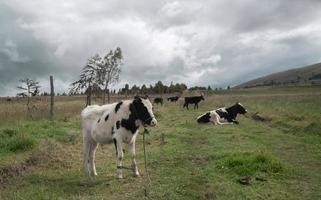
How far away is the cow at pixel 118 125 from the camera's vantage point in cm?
1107

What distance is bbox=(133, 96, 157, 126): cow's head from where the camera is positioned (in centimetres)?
1088

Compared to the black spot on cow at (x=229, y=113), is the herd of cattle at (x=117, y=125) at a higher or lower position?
higher

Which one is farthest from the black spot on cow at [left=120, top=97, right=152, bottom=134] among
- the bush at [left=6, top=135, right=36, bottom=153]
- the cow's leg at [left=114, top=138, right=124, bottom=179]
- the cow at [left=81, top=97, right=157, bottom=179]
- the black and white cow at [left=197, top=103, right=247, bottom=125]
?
the black and white cow at [left=197, top=103, right=247, bottom=125]

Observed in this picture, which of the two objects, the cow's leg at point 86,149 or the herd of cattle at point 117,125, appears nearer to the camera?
the herd of cattle at point 117,125

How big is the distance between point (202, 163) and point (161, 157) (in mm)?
1792

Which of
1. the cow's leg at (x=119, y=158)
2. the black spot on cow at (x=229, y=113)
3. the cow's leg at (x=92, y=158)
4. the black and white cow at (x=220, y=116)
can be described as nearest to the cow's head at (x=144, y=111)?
the cow's leg at (x=119, y=158)

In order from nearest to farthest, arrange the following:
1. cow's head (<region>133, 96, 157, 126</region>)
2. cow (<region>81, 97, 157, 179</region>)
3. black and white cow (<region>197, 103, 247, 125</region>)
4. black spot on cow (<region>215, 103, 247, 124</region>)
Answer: cow's head (<region>133, 96, 157, 126</region>) → cow (<region>81, 97, 157, 179</region>) → black and white cow (<region>197, 103, 247, 125</region>) → black spot on cow (<region>215, 103, 247, 124</region>)

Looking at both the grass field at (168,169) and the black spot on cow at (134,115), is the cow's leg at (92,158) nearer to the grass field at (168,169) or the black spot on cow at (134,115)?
the grass field at (168,169)

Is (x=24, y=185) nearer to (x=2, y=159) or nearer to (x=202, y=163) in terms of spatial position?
(x=2, y=159)

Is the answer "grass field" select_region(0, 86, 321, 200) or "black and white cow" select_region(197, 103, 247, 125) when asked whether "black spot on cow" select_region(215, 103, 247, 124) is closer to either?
"black and white cow" select_region(197, 103, 247, 125)

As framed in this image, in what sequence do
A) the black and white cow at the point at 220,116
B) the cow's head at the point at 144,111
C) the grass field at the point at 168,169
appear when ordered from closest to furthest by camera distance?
1. the grass field at the point at 168,169
2. the cow's head at the point at 144,111
3. the black and white cow at the point at 220,116

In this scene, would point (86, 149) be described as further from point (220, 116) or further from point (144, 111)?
point (220, 116)

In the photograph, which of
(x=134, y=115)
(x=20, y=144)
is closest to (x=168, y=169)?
(x=134, y=115)

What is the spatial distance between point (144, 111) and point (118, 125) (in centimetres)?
91
